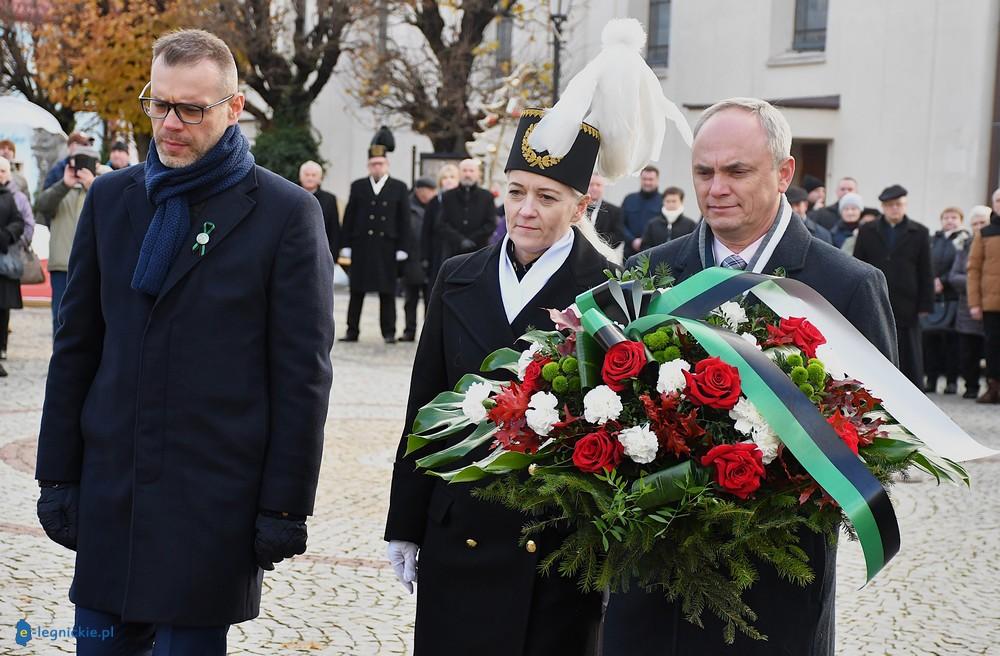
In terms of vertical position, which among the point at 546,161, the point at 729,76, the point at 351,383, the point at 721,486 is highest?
the point at 729,76

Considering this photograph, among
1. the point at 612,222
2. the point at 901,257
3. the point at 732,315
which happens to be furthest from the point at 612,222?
the point at 732,315

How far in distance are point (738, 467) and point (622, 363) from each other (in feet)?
1.04

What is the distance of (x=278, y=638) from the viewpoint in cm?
525

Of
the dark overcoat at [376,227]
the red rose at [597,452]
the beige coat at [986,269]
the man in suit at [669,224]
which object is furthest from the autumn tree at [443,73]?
the red rose at [597,452]

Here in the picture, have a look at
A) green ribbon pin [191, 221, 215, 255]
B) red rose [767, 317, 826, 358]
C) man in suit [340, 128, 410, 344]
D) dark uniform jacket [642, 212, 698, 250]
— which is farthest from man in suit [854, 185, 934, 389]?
red rose [767, 317, 826, 358]

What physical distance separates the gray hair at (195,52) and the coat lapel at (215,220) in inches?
10.6

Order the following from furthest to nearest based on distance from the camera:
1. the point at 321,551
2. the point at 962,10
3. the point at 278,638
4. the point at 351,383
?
the point at 962,10, the point at 351,383, the point at 321,551, the point at 278,638

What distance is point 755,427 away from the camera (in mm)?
2646

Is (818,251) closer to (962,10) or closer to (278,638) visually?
(278,638)

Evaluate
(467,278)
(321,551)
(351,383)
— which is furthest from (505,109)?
(467,278)

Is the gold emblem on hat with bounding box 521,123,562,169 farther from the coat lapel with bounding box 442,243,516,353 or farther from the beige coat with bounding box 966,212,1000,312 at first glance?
the beige coat with bounding box 966,212,1000,312

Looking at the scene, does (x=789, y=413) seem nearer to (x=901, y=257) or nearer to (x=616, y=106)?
(x=616, y=106)

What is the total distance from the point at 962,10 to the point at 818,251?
1841cm

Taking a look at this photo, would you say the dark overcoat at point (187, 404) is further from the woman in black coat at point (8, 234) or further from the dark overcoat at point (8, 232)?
the dark overcoat at point (8, 232)
